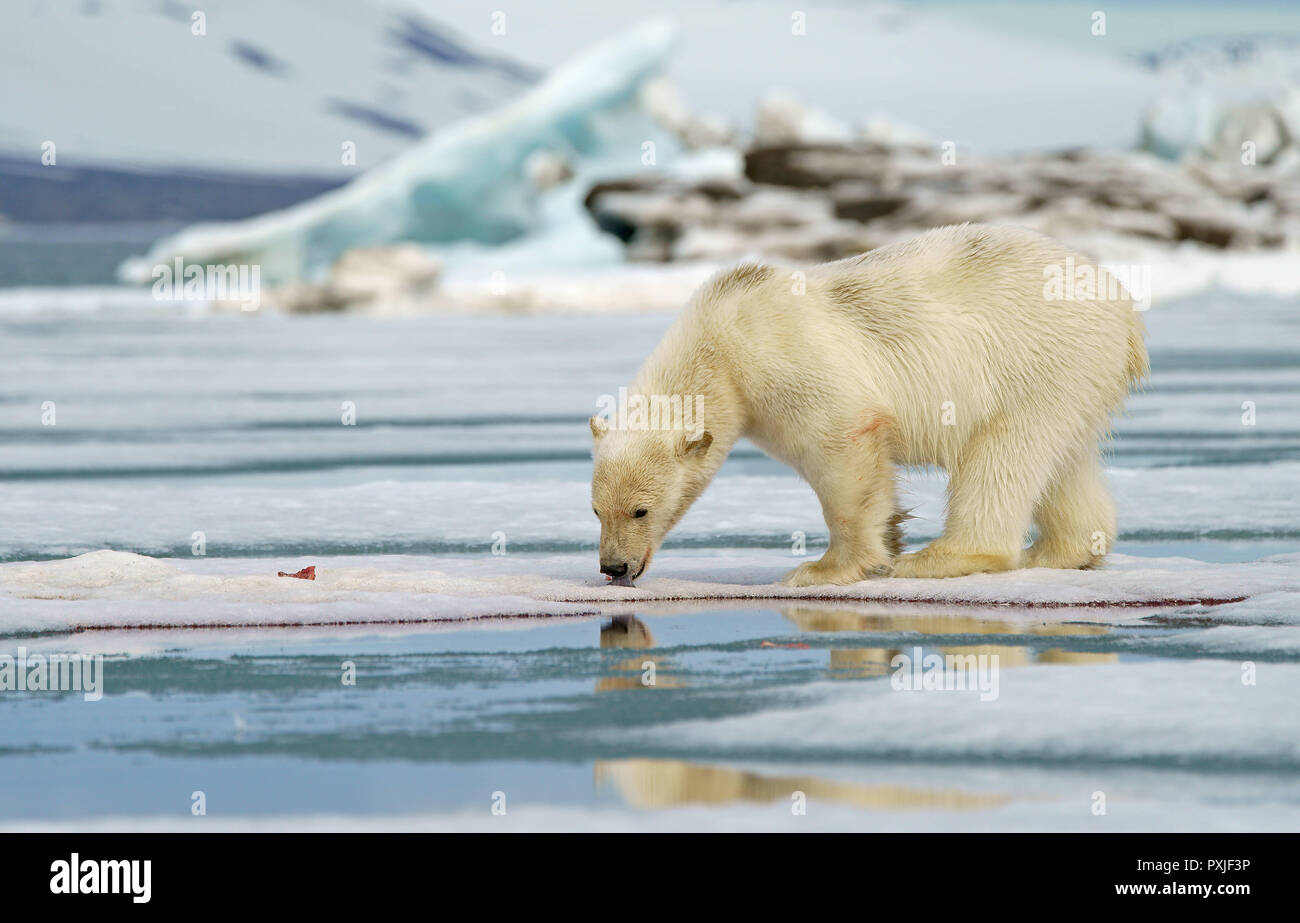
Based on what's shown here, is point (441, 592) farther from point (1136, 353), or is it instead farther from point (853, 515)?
point (1136, 353)

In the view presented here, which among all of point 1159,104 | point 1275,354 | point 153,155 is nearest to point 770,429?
point 1275,354

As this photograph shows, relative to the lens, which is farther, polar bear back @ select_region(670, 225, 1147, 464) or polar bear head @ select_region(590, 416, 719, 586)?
polar bear back @ select_region(670, 225, 1147, 464)

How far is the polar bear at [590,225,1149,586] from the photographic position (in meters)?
4.55

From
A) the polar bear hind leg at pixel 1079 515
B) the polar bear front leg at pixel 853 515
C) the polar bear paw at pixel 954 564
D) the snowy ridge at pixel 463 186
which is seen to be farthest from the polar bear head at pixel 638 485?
the snowy ridge at pixel 463 186

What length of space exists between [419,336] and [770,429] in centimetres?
1293

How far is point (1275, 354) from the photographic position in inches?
526

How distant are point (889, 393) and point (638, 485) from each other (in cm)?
78

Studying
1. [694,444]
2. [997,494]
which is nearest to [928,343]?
[997,494]

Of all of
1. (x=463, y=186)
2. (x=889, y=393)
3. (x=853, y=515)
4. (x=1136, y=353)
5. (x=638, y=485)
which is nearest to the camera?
(x=638, y=485)

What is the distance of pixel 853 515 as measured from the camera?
15.0ft

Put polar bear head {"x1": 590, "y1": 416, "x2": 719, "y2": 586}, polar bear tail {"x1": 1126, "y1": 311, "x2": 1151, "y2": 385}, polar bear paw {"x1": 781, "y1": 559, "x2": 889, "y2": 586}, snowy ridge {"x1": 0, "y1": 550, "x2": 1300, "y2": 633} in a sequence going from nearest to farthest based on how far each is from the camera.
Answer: snowy ridge {"x1": 0, "y1": 550, "x2": 1300, "y2": 633}
polar bear head {"x1": 590, "y1": 416, "x2": 719, "y2": 586}
polar bear paw {"x1": 781, "y1": 559, "x2": 889, "y2": 586}
polar bear tail {"x1": 1126, "y1": 311, "x2": 1151, "y2": 385}

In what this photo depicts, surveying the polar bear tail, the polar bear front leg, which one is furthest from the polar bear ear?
the polar bear tail

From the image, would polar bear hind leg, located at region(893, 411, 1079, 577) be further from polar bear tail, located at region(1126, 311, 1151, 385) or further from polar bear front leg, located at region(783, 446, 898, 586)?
polar bear tail, located at region(1126, 311, 1151, 385)

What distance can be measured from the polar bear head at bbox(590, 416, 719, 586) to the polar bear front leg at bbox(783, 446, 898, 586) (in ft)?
1.18
